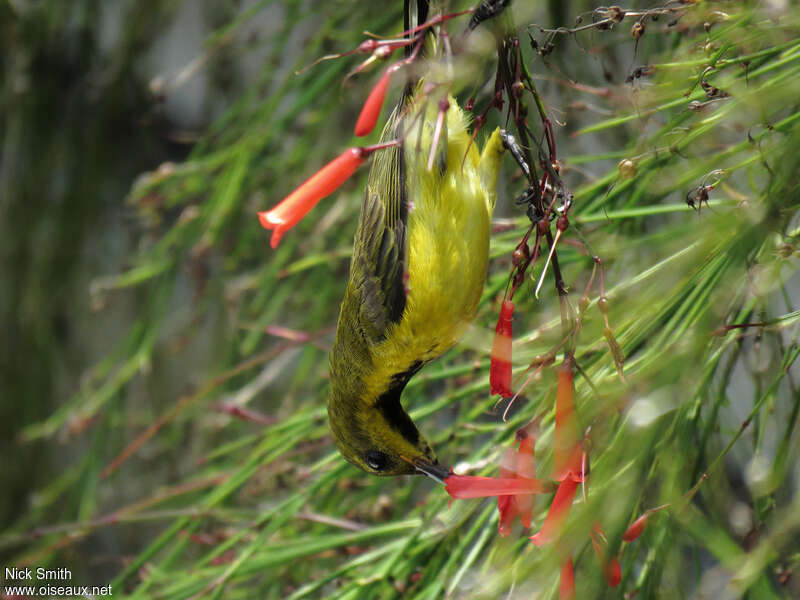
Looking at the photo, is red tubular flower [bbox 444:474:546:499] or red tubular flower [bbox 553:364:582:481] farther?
red tubular flower [bbox 444:474:546:499]

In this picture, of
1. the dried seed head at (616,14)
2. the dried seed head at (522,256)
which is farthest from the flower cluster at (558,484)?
the dried seed head at (616,14)

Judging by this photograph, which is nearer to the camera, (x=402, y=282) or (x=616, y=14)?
(x=616, y=14)

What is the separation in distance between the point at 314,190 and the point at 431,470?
2.72ft

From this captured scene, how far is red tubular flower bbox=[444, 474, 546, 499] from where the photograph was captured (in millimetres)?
1079

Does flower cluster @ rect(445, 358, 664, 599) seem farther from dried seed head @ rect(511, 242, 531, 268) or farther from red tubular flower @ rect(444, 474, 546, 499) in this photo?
dried seed head @ rect(511, 242, 531, 268)

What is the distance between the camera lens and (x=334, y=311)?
2.85 m

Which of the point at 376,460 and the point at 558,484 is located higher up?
the point at 558,484

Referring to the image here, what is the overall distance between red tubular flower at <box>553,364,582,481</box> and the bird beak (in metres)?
0.72

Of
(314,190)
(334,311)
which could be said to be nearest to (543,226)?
(314,190)

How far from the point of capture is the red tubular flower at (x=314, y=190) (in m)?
1.00

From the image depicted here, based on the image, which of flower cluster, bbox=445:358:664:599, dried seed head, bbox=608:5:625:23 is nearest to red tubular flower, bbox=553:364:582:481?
flower cluster, bbox=445:358:664:599

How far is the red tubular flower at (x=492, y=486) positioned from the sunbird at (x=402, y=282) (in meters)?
0.48

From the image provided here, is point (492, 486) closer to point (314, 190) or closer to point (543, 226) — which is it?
point (543, 226)

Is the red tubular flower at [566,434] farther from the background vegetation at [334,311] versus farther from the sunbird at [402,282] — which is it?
the sunbird at [402,282]
